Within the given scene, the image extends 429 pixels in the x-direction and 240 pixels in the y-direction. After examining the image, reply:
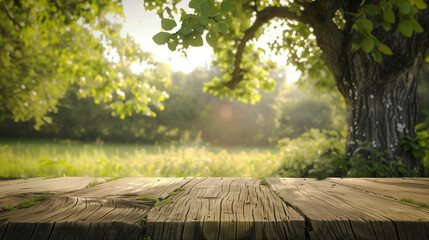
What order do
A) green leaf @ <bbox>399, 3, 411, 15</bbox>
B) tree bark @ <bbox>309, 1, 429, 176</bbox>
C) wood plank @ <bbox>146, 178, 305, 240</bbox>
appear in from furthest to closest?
1. tree bark @ <bbox>309, 1, 429, 176</bbox>
2. green leaf @ <bbox>399, 3, 411, 15</bbox>
3. wood plank @ <bbox>146, 178, 305, 240</bbox>

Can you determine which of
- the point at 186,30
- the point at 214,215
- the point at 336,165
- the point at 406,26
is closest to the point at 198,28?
the point at 186,30

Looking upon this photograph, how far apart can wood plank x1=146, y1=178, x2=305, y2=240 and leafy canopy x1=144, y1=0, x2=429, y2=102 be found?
0.85m

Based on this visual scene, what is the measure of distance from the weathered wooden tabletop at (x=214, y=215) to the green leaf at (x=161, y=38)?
0.80 metres

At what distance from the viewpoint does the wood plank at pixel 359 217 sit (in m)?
1.01

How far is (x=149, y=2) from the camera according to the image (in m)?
4.68

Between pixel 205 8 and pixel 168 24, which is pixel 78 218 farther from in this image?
pixel 205 8

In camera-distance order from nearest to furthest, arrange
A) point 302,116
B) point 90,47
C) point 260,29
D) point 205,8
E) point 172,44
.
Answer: point 205,8, point 172,44, point 260,29, point 90,47, point 302,116

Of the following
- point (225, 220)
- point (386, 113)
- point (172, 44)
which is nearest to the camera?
point (225, 220)

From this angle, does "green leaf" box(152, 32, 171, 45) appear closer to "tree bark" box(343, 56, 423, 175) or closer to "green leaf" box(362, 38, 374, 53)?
"green leaf" box(362, 38, 374, 53)

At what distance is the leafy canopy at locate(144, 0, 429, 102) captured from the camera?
1.50 metres

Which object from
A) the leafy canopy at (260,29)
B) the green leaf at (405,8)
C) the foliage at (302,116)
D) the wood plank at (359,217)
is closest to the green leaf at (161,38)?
the leafy canopy at (260,29)

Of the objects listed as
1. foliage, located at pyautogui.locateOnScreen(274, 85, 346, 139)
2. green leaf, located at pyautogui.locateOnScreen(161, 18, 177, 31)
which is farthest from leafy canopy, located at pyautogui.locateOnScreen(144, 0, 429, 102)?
foliage, located at pyautogui.locateOnScreen(274, 85, 346, 139)

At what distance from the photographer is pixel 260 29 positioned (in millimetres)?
6414

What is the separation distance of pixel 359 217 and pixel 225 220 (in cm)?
51
